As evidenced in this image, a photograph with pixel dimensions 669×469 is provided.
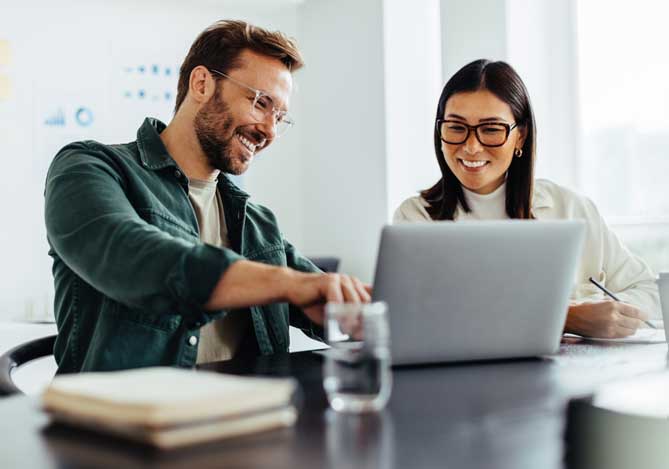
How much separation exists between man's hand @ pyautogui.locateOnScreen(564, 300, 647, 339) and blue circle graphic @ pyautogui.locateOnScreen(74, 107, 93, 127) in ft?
10.0

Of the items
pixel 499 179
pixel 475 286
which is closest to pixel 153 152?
pixel 475 286

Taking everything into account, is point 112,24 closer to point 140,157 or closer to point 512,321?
point 140,157

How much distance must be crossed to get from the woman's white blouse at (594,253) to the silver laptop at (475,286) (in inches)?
25.0

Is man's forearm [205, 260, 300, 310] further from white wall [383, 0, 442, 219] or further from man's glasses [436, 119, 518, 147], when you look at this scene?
white wall [383, 0, 442, 219]

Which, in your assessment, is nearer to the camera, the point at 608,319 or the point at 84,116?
the point at 608,319

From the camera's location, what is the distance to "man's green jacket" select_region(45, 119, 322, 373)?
113cm

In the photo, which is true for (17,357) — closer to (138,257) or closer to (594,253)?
(138,257)

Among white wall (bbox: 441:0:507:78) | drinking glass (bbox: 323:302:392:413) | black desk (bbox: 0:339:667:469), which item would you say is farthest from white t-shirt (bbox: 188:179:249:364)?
white wall (bbox: 441:0:507:78)

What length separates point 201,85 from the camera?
192cm

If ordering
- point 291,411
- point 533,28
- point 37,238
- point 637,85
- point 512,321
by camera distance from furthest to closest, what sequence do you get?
point 37,238 → point 533,28 → point 637,85 → point 512,321 → point 291,411

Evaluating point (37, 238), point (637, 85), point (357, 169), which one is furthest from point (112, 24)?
point (637, 85)

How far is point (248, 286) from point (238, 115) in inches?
33.5

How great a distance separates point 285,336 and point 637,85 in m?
2.06

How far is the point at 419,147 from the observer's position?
4.01m
